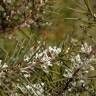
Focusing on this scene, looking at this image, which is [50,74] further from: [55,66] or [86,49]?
[86,49]

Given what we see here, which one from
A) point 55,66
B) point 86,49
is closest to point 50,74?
point 55,66

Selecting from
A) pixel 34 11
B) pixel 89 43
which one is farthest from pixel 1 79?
pixel 34 11

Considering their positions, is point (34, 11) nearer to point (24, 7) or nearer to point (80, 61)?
point (24, 7)

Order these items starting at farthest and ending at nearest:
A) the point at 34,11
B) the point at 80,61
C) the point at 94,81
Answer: the point at 34,11 → the point at 94,81 → the point at 80,61

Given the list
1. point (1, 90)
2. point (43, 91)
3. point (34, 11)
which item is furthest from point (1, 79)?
point (34, 11)

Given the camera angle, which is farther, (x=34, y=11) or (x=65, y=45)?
(x=34, y=11)

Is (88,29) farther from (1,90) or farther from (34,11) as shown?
(34,11)

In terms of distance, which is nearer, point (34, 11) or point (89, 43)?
point (89, 43)

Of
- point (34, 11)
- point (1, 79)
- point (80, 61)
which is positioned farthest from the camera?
point (34, 11)

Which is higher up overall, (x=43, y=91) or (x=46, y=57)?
(x=46, y=57)
